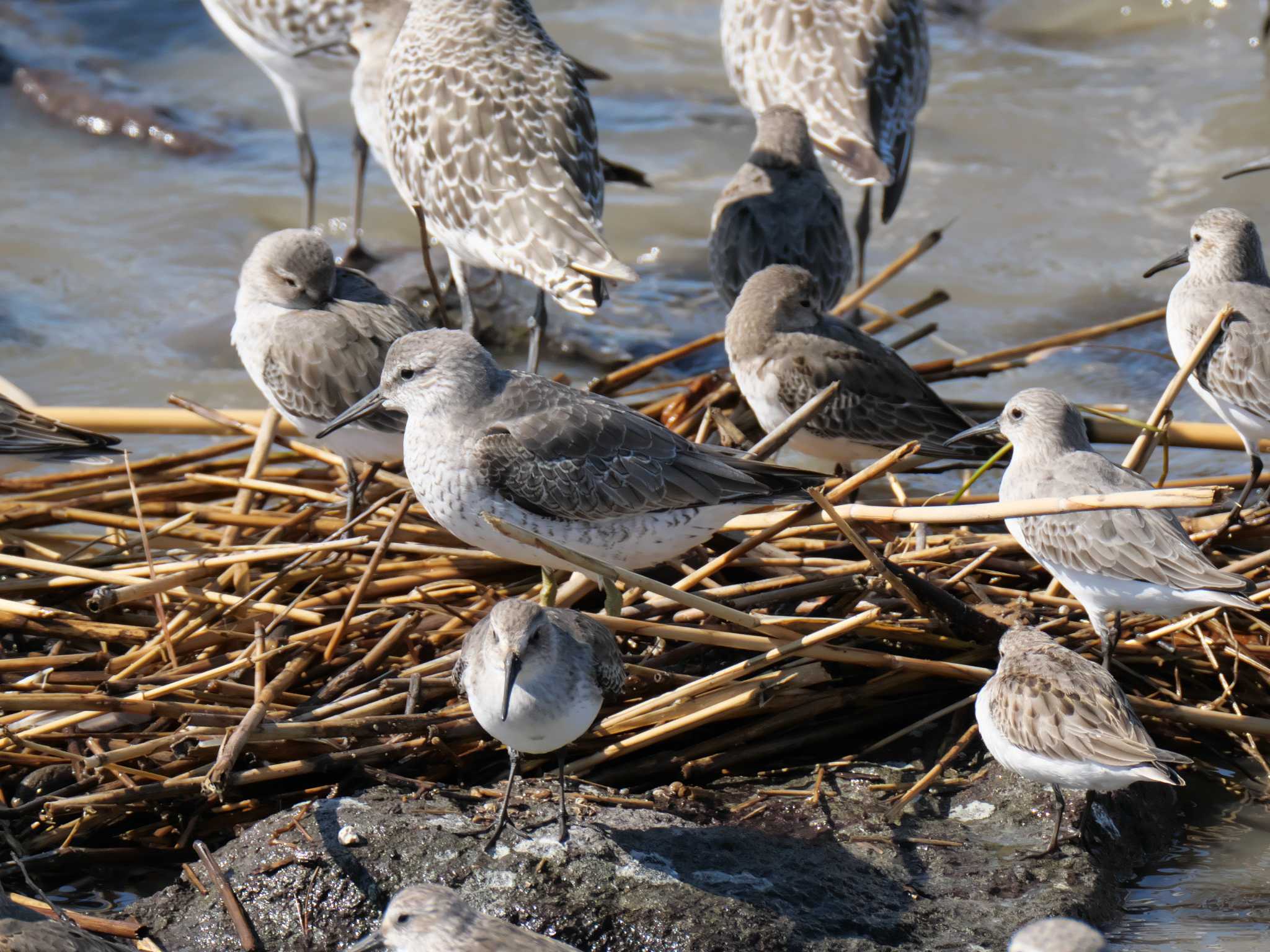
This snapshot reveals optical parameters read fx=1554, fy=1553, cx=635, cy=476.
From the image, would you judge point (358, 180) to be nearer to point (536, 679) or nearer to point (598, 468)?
point (598, 468)

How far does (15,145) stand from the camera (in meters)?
11.1

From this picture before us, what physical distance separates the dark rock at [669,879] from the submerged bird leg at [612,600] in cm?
70

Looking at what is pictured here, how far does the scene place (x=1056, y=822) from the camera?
4371 mm

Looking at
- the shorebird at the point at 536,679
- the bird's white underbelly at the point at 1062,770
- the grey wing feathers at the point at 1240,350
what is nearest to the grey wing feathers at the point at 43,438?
the shorebird at the point at 536,679

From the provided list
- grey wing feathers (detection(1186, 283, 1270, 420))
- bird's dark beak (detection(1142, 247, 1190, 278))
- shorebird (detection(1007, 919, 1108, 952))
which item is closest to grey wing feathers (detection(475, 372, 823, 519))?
grey wing feathers (detection(1186, 283, 1270, 420))

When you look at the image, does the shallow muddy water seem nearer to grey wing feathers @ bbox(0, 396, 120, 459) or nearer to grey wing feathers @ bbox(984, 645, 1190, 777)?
grey wing feathers @ bbox(0, 396, 120, 459)

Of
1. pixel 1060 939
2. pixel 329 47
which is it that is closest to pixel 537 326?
pixel 329 47

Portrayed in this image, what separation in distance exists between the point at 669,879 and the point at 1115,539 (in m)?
1.79

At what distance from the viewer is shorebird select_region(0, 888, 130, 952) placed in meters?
3.40

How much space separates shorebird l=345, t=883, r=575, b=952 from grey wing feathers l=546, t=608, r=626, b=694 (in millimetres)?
811

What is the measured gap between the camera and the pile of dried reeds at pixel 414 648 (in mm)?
4543

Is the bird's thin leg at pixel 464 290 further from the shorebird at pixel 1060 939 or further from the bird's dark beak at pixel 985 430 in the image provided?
the shorebird at pixel 1060 939

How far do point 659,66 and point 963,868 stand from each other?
9607mm

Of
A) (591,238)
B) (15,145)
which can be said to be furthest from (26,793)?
(15,145)
